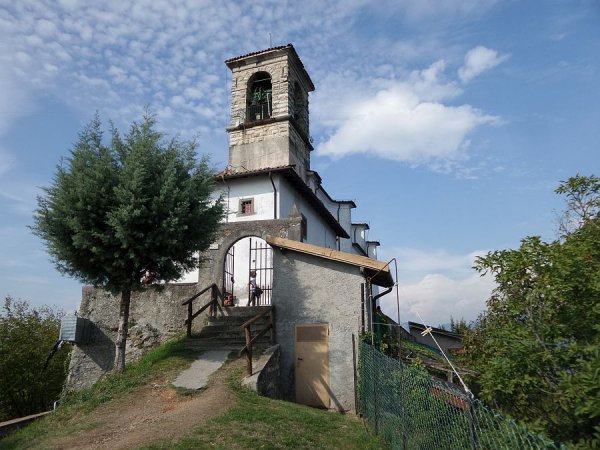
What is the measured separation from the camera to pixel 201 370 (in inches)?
388

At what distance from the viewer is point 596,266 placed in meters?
4.09

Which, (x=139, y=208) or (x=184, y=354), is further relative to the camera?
(x=184, y=354)

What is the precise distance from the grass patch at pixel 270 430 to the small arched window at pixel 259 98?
17653 mm

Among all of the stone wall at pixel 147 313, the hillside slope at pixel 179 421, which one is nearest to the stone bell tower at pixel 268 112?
the stone wall at pixel 147 313

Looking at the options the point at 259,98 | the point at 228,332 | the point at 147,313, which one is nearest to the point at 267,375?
the point at 228,332

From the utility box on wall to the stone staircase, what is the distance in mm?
3583

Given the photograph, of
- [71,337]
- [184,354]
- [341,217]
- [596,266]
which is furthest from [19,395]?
[341,217]

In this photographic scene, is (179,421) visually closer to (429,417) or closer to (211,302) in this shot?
(429,417)

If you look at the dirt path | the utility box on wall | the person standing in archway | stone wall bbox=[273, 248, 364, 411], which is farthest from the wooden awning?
the utility box on wall

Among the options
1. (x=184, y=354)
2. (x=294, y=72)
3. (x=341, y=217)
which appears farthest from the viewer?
(x=341, y=217)

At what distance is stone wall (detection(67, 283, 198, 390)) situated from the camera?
1298 cm

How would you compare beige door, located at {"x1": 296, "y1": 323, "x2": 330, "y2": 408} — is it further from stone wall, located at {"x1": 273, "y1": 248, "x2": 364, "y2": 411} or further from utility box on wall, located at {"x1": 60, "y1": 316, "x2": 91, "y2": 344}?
utility box on wall, located at {"x1": 60, "y1": 316, "x2": 91, "y2": 344}

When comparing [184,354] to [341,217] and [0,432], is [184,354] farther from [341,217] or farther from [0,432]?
[341,217]

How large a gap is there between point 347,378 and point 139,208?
20.4 feet
